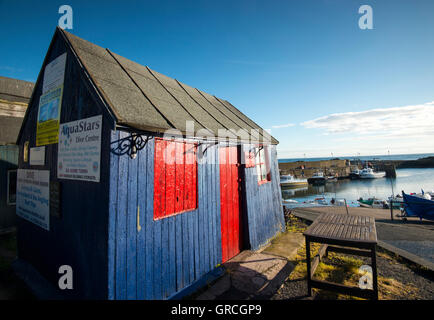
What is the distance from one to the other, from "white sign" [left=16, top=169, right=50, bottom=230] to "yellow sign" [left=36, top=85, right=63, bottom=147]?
86 cm

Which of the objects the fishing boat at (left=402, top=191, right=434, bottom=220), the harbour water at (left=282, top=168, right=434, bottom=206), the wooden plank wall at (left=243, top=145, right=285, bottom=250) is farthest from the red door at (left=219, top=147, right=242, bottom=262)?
the harbour water at (left=282, top=168, right=434, bottom=206)

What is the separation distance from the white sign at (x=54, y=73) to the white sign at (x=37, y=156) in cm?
155

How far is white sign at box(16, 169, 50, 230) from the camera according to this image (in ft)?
15.6

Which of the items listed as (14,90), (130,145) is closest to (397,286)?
(130,145)

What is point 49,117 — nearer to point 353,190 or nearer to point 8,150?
point 8,150

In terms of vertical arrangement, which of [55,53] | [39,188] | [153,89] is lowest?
[39,188]

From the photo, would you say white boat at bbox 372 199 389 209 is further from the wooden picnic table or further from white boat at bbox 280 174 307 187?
the wooden picnic table

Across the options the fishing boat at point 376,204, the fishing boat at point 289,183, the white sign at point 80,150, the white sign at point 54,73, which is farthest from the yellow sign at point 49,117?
the fishing boat at point 289,183

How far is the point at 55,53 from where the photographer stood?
4.91 meters
